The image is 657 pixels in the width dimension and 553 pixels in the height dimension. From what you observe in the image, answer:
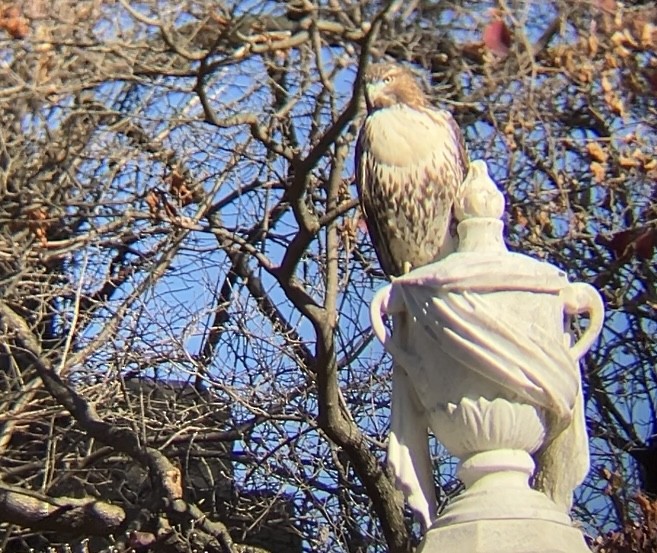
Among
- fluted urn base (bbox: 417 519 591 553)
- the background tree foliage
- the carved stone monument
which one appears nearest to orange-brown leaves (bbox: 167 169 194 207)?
the background tree foliage

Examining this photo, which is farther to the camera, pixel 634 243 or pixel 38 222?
pixel 38 222

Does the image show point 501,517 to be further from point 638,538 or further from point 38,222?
point 38,222

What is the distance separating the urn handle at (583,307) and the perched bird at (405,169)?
83 cm

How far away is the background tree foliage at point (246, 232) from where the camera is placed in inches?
243

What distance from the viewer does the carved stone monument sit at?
115 inches

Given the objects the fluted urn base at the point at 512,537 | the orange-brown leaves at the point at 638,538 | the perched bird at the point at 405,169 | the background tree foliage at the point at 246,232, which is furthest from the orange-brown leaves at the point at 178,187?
the fluted urn base at the point at 512,537

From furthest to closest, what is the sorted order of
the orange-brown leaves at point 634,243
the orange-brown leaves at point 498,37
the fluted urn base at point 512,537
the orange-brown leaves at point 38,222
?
the orange-brown leaves at point 38,222 < the orange-brown leaves at point 634,243 < the orange-brown leaves at point 498,37 < the fluted urn base at point 512,537

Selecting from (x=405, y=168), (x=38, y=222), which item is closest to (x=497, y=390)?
(x=405, y=168)

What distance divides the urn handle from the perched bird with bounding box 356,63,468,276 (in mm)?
937

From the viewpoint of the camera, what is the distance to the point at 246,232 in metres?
6.99

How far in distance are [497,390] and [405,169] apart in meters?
1.40

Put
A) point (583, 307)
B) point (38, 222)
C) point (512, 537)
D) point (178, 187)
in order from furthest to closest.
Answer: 1. point (38, 222)
2. point (178, 187)
3. point (583, 307)
4. point (512, 537)

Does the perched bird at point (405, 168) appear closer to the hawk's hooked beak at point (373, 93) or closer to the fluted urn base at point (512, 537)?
the hawk's hooked beak at point (373, 93)

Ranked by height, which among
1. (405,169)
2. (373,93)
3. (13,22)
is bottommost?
(405,169)
